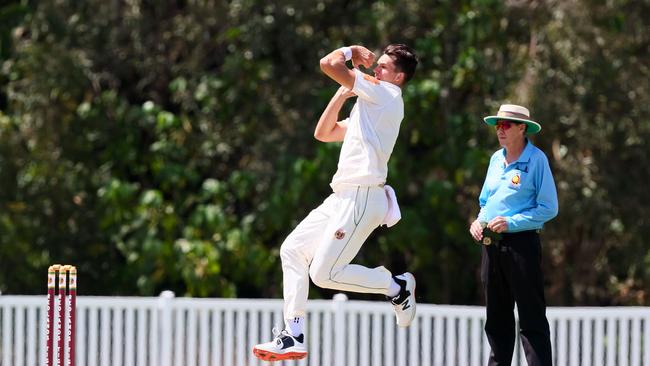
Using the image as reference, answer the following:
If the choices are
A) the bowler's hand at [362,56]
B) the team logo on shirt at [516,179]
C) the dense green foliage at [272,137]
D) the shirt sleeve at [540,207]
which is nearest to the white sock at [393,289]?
the shirt sleeve at [540,207]

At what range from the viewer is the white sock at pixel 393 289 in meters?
6.96

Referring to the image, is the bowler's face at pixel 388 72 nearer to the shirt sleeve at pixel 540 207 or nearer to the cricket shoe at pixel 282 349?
the shirt sleeve at pixel 540 207

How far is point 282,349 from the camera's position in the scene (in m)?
6.71

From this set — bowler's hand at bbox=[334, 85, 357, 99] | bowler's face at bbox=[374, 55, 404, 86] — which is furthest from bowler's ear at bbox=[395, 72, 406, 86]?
bowler's hand at bbox=[334, 85, 357, 99]

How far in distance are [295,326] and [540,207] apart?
1.43 metres

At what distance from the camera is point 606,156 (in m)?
12.5

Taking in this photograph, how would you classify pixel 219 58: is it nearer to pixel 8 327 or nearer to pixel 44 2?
pixel 44 2

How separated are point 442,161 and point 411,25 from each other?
143 centimetres

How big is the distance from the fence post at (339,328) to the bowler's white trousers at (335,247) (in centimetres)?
288

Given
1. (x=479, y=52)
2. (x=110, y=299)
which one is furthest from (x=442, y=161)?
(x=110, y=299)

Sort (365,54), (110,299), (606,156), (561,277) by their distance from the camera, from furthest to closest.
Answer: (561,277)
(606,156)
(110,299)
(365,54)

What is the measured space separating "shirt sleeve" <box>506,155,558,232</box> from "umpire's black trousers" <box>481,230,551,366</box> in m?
0.12

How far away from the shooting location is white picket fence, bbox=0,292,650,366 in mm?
9531

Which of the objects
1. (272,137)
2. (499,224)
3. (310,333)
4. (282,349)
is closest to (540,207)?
(499,224)
